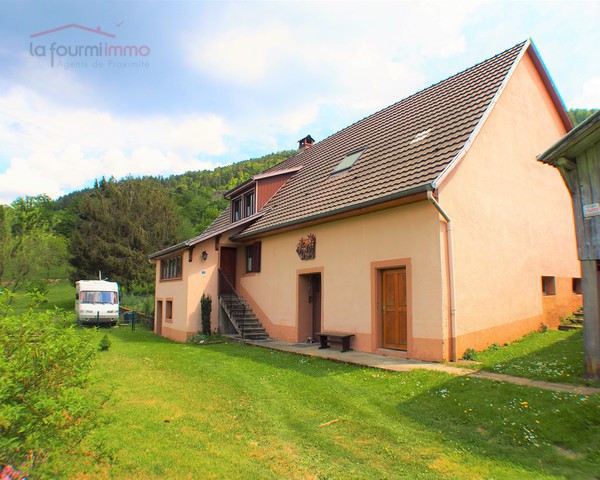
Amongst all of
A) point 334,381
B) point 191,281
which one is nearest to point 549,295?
point 334,381

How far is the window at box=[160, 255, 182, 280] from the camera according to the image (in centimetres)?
1741

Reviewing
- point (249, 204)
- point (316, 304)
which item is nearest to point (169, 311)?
point (249, 204)

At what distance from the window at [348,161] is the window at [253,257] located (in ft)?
13.6

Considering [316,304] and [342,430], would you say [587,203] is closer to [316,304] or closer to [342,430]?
[342,430]

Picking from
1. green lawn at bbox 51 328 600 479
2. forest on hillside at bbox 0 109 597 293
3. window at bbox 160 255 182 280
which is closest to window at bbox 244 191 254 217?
window at bbox 160 255 182 280

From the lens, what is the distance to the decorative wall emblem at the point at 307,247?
507 inches

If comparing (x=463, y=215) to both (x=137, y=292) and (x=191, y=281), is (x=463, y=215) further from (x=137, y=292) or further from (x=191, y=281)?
(x=137, y=292)

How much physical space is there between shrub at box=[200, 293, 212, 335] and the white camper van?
10.6 metres

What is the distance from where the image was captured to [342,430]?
5.40 m

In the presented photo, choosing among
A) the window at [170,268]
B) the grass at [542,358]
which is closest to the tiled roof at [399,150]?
the window at [170,268]

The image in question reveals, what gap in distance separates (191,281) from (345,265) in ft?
23.0

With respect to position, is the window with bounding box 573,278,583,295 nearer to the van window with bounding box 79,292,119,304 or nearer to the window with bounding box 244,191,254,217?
the window with bounding box 244,191,254,217

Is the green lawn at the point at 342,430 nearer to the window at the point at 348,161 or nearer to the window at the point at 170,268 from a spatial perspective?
the window at the point at 348,161

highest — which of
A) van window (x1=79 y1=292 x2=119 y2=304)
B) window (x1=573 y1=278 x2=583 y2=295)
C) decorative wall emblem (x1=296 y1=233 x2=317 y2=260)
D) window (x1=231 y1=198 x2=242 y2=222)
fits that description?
window (x1=231 y1=198 x2=242 y2=222)
